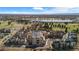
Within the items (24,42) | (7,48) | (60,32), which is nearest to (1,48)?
(7,48)

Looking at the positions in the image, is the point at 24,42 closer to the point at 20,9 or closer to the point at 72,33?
the point at 20,9
